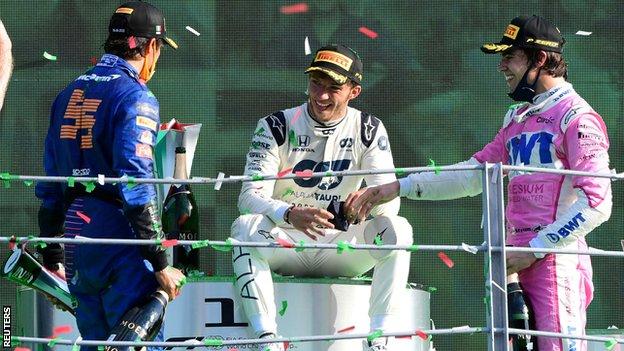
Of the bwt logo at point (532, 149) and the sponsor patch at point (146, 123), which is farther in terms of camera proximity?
the bwt logo at point (532, 149)

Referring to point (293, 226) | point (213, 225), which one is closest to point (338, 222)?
point (293, 226)

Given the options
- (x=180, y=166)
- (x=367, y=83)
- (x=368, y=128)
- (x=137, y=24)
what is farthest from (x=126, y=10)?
(x=367, y=83)

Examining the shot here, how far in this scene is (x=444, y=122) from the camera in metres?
8.95

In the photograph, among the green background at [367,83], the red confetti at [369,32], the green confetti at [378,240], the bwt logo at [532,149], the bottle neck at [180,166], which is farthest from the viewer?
the red confetti at [369,32]

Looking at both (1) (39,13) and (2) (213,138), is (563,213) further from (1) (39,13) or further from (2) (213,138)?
(1) (39,13)

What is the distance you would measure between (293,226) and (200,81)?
2.65 metres

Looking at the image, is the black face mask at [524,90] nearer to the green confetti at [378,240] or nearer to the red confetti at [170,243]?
the green confetti at [378,240]

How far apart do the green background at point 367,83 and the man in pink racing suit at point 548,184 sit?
257 cm

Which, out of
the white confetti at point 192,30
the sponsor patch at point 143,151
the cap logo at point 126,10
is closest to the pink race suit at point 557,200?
the sponsor patch at point 143,151

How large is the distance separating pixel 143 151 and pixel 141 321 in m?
0.58

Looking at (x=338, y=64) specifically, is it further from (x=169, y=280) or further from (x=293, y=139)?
(x=169, y=280)

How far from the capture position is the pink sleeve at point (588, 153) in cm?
584

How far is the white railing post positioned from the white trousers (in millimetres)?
858

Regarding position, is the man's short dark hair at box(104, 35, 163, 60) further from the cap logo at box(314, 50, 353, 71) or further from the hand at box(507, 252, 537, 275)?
the hand at box(507, 252, 537, 275)
